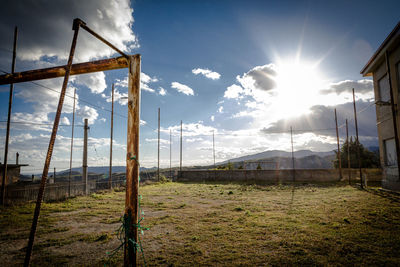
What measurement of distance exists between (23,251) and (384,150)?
61.5ft

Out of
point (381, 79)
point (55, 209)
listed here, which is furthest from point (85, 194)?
point (381, 79)

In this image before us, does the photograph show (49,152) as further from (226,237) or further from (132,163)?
(226,237)

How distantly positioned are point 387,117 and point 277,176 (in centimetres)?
1079

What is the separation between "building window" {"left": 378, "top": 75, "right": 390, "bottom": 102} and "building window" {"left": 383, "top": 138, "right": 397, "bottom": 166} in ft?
8.95

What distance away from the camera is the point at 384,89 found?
44.6ft

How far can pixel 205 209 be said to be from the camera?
29.5 ft

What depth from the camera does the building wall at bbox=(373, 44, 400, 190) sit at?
1185cm

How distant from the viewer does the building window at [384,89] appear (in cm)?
1314

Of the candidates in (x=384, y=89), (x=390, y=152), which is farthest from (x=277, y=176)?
(x=384, y=89)

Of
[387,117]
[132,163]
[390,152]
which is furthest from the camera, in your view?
[390,152]

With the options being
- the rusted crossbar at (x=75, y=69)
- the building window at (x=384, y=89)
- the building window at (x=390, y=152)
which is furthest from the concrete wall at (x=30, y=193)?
the building window at (x=384, y=89)

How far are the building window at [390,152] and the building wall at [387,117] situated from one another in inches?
5.1

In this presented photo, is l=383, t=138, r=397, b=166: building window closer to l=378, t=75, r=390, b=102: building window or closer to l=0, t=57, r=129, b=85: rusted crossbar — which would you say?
l=378, t=75, r=390, b=102: building window

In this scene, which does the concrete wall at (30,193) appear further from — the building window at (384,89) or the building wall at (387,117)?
the building window at (384,89)
